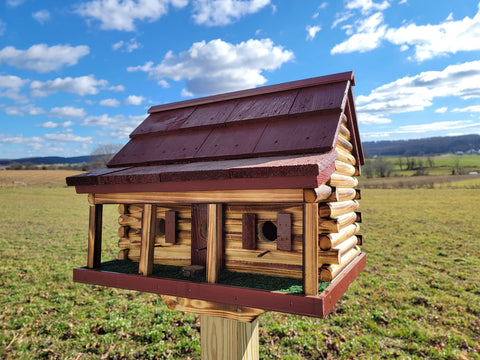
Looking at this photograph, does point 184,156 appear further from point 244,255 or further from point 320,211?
point 320,211

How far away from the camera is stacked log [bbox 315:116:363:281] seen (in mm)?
2389

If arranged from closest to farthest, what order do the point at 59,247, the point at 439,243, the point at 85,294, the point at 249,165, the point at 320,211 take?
1. the point at 249,165
2. the point at 320,211
3. the point at 85,294
4. the point at 59,247
5. the point at 439,243

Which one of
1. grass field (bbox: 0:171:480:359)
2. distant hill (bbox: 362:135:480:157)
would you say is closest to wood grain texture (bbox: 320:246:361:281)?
grass field (bbox: 0:171:480:359)

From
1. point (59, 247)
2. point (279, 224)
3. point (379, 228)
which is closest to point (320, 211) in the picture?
point (279, 224)

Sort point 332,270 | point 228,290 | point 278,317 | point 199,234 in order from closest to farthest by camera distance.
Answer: point 228,290 < point 332,270 < point 199,234 < point 278,317

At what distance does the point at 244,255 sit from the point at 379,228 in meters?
14.0

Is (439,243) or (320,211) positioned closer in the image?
(320,211)

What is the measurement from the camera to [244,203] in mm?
2539

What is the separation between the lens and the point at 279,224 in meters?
2.42

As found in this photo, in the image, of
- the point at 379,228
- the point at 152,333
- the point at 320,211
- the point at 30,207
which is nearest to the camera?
the point at 320,211

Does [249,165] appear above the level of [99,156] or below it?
below

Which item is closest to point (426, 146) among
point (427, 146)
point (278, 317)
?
point (427, 146)

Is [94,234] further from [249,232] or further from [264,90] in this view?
[264,90]

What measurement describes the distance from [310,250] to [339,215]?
93cm
